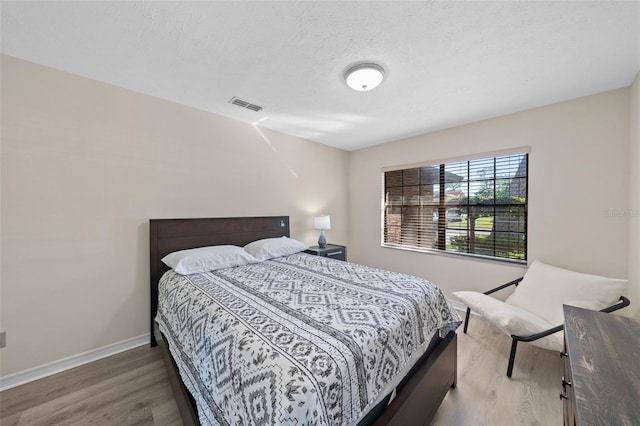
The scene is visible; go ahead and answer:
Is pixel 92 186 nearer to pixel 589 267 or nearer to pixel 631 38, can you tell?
pixel 631 38

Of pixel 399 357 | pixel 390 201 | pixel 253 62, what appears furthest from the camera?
pixel 390 201

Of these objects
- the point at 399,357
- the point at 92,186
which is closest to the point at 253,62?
the point at 92,186

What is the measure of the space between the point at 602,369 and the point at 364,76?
6.75 feet

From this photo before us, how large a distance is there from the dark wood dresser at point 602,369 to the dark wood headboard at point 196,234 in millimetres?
2789

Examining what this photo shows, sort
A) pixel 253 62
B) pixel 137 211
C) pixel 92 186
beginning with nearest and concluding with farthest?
1. pixel 253 62
2. pixel 92 186
3. pixel 137 211

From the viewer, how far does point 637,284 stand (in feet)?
6.17

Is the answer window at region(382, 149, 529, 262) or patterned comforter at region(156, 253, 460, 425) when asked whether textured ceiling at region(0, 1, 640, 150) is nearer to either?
window at region(382, 149, 529, 262)

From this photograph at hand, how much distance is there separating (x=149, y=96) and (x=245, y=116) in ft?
3.05

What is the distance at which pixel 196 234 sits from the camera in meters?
2.55

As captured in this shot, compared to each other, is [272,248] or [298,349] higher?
[272,248]

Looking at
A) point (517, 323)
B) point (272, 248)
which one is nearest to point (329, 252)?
point (272, 248)

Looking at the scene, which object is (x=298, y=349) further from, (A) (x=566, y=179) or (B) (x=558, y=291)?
(A) (x=566, y=179)

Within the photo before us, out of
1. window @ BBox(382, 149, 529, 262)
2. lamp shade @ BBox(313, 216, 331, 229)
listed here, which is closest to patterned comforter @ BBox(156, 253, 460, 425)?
lamp shade @ BBox(313, 216, 331, 229)

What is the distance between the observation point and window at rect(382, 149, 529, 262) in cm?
274
